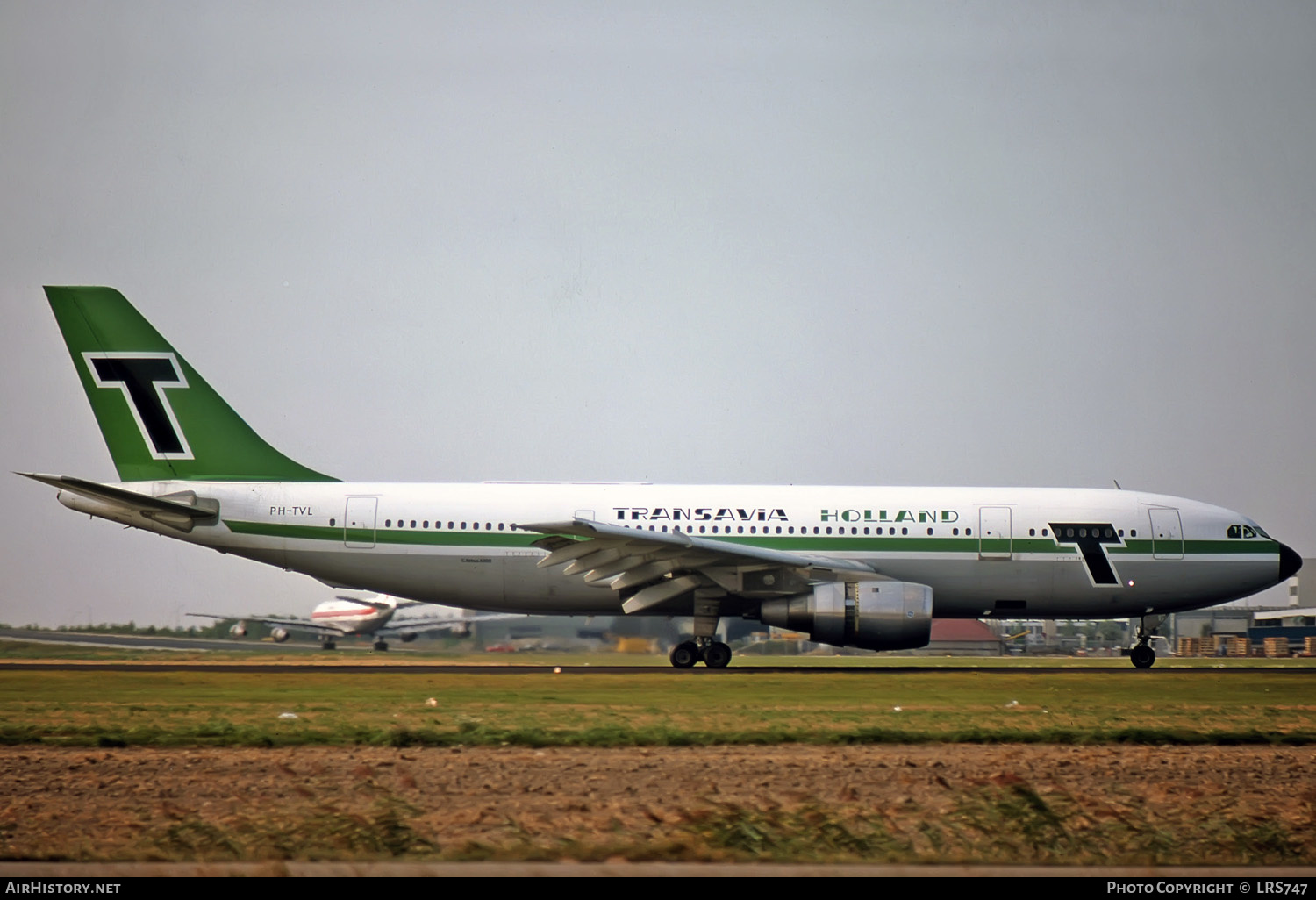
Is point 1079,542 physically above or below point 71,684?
above

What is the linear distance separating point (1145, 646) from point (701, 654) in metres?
9.18

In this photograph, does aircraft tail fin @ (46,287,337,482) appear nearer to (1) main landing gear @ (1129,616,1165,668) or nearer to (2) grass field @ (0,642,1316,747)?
(2) grass field @ (0,642,1316,747)

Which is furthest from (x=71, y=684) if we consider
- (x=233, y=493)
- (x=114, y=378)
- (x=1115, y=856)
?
(x=1115, y=856)

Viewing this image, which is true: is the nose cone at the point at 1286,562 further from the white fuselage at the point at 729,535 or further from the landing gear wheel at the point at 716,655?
the landing gear wheel at the point at 716,655

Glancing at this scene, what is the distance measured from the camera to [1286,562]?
26078 mm

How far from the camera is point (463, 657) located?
2911 cm

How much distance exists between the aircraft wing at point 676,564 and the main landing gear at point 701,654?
1070 mm

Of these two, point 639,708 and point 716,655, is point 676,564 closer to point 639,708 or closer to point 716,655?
point 716,655

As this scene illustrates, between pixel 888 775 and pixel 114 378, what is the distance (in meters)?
20.1

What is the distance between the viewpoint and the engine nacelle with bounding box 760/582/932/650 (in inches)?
904

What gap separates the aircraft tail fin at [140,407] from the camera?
2527 centimetres

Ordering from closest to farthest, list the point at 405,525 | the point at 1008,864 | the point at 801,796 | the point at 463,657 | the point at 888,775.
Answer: the point at 1008,864
the point at 801,796
the point at 888,775
the point at 405,525
the point at 463,657

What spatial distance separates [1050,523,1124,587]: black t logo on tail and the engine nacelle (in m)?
3.57
